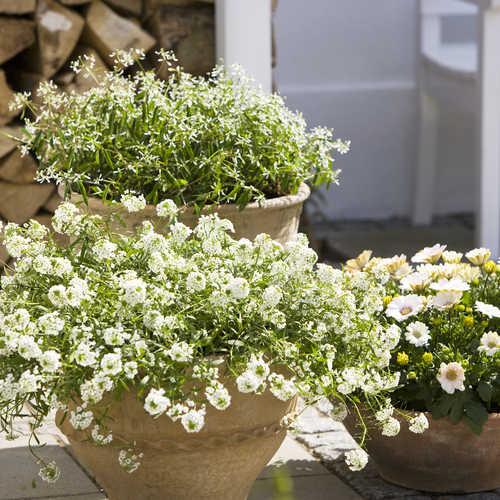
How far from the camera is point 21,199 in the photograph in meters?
2.35

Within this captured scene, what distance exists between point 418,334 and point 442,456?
250 millimetres

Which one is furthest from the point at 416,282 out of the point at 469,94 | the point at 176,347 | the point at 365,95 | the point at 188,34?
the point at 365,95

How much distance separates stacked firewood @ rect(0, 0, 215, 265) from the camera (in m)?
2.25

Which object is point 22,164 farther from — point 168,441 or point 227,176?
point 168,441

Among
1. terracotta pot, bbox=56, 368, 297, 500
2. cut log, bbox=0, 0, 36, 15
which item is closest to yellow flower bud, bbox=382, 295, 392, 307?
terracotta pot, bbox=56, 368, 297, 500

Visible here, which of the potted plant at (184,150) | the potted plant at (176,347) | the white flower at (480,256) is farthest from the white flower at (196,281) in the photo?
the white flower at (480,256)

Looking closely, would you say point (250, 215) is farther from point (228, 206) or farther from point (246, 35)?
point (246, 35)

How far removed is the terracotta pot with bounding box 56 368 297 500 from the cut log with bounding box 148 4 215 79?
146cm

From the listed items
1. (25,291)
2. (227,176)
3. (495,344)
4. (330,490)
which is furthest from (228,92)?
(330,490)

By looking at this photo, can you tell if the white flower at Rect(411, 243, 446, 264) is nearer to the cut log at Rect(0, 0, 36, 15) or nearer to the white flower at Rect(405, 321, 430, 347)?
the white flower at Rect(405, 321, 430, 347)

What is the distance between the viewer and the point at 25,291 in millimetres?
1202

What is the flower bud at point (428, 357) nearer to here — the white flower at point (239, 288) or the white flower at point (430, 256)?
the white flower at point (430, 256)

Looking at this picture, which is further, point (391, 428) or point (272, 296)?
point (391, 428)

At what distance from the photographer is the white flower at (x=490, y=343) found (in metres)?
1.36
